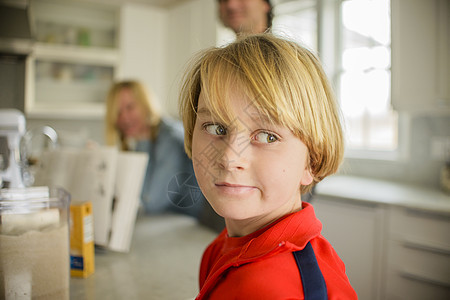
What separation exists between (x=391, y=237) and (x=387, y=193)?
0.28 m

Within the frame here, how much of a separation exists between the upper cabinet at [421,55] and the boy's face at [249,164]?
186 centimetres

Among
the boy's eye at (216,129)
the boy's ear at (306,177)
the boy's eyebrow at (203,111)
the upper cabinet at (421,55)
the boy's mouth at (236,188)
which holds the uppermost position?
the upper cabinet at (421,55)

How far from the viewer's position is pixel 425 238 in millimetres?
1734

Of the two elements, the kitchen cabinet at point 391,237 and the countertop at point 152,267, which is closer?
the countertop at point 152,267

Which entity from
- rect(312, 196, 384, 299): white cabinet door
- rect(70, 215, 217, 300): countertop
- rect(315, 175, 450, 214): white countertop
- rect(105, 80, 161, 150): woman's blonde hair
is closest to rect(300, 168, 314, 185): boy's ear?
rect(70, 215, 217, 300): countertop

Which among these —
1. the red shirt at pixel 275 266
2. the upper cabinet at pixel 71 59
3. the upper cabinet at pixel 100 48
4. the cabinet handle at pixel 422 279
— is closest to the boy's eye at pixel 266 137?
the red shirt at pixel 275 266

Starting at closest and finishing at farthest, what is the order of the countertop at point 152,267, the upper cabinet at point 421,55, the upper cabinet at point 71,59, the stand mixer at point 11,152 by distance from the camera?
the countertop at point 152,267 → the stand mixer at point 11,152 → the upper cabinet at point 421,55 → the upper cabinet at point 71,59

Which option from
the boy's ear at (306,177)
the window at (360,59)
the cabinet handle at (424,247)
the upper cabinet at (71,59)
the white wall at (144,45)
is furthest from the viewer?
the white wall at (144,45)

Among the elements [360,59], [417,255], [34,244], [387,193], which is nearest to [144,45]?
[360,59]

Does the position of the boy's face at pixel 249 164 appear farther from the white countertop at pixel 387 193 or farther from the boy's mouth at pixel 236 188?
the white countertop at pixel 387 193

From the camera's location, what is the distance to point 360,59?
9.11 feet

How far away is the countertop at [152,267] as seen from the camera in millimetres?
694

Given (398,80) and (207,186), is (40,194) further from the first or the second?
(398,80)

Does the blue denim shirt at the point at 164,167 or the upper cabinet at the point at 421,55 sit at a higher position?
the upper cabinet at the point at 421,55
